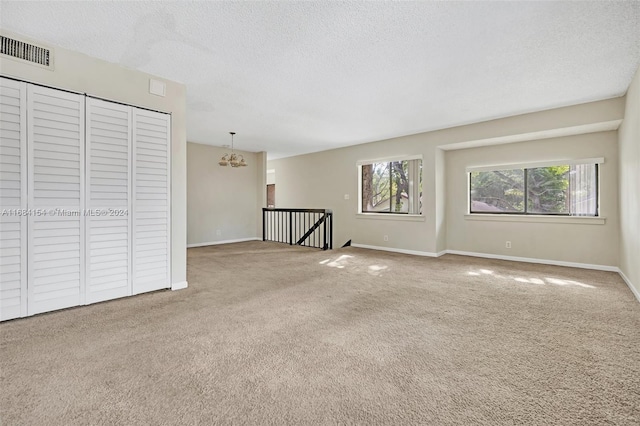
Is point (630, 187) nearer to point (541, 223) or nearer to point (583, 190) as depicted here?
point (583, 190)

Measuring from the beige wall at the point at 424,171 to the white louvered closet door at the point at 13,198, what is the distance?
574 cm

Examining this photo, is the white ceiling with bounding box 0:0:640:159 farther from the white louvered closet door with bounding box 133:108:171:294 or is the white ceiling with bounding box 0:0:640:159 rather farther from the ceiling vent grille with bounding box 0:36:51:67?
the white louvered closet door with bounding box 133:108:171:294

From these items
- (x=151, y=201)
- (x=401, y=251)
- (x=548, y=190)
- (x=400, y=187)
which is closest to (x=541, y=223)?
(x=548, y=190)

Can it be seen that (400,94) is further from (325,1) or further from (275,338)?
(275,338)

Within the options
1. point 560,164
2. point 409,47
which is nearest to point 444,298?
point 409,47

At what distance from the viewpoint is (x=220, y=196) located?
7.57 metres

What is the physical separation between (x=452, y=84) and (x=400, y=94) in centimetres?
64

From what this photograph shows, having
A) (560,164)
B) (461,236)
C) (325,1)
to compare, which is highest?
(325,1)

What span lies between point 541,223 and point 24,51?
7180 mm

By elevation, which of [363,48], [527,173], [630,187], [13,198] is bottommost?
[13,198]

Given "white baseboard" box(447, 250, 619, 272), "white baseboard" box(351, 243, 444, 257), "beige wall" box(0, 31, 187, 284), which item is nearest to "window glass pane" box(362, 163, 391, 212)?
"white baseboard" box(351, 243, 444, 257)

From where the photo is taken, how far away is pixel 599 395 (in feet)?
5.19

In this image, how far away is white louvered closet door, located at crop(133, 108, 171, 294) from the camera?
126 inches

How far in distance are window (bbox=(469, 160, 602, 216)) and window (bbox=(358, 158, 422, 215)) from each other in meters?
1.08
